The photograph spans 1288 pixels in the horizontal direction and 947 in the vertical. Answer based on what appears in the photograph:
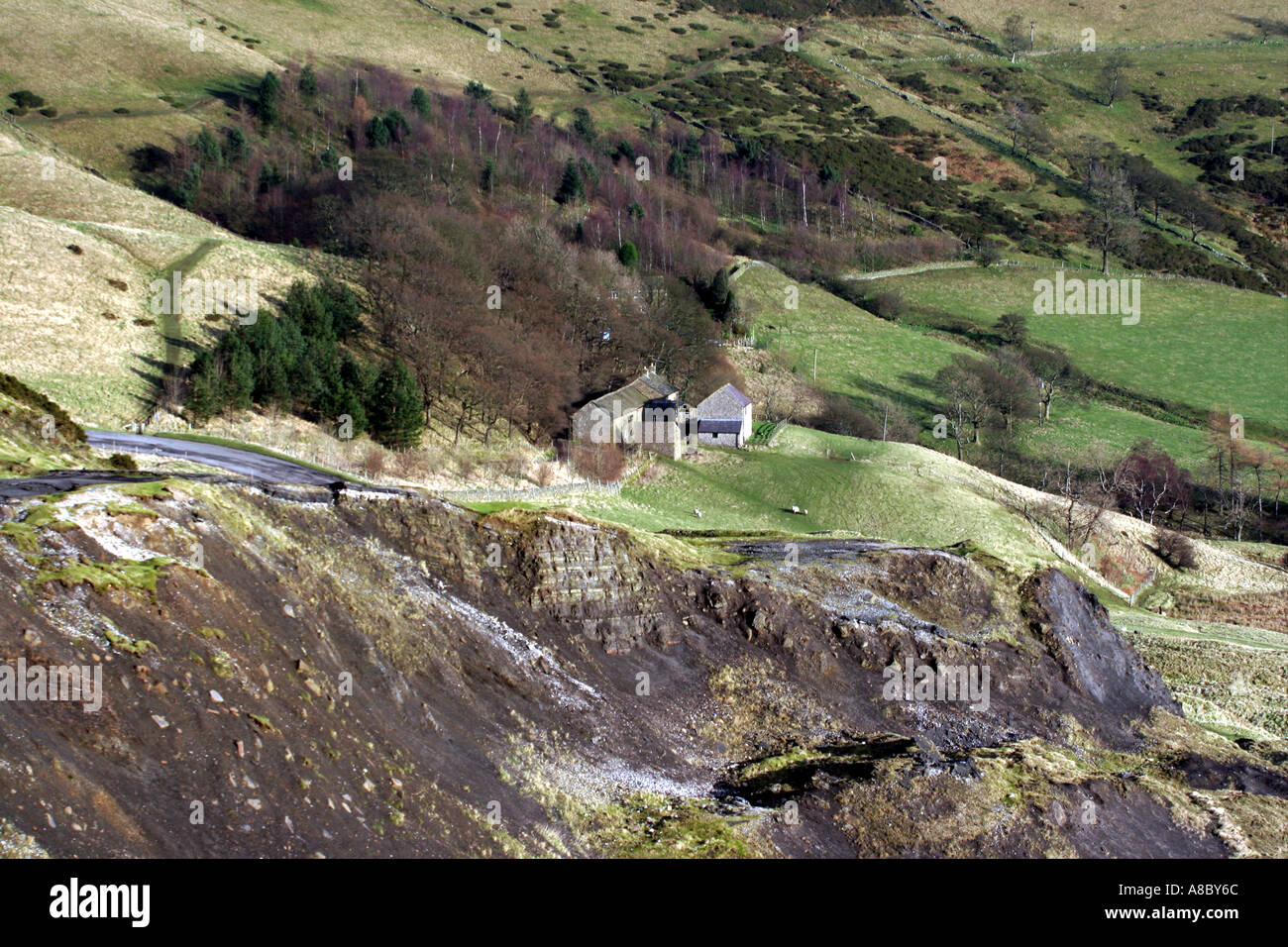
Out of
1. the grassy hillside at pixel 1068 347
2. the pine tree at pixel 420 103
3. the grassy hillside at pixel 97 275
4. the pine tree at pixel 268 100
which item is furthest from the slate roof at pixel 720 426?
the pine tree at pixel 420 103

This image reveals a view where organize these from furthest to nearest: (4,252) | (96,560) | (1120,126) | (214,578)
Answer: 1. (1120,126)
2. (4,252)
3. (214,578)
4. (96,560)

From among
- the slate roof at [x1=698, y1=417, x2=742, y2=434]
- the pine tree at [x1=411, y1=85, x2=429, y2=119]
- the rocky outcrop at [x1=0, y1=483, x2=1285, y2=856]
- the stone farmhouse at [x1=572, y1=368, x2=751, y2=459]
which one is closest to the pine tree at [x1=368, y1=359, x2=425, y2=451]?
the stone farmhouse at [x1=572, y1=368, x2=751, y2=459]

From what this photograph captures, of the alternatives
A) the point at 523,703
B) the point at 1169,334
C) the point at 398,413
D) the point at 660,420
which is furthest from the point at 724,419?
the point at 1169,334

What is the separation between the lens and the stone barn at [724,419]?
8162cm

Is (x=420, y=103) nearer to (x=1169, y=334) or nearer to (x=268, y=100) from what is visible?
(x=268, y=100)

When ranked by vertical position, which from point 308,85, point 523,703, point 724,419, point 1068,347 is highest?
point 308,85

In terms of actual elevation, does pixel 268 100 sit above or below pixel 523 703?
above

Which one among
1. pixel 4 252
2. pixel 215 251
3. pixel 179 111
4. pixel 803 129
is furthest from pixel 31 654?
pixel 803 129

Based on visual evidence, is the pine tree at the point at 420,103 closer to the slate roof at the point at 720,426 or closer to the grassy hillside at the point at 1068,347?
the grassy hillside at the point at 1068,347

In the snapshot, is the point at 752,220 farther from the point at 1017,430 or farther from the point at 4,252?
the point at 4,252

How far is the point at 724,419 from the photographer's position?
8219 centimetres

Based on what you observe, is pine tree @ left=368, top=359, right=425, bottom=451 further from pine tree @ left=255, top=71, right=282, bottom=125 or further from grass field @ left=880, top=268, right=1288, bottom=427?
pine tree @ left=255, top=71, right=282, bottom=125

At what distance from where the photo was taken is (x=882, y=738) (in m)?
33.9

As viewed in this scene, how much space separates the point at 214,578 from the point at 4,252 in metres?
54.2
